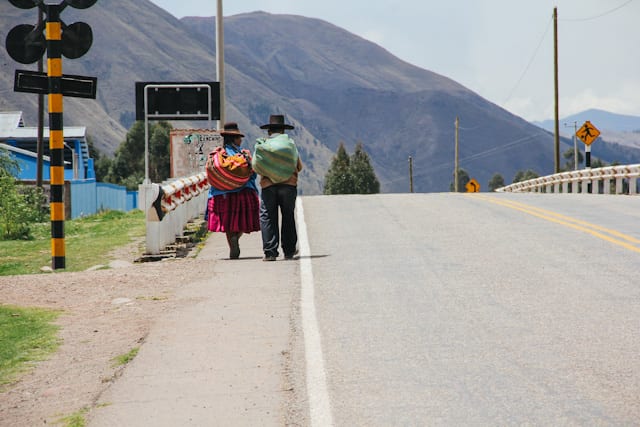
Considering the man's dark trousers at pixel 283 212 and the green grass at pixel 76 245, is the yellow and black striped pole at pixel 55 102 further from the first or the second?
the man's dark trousers at pixel 283 212

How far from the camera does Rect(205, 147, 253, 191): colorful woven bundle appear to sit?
45.2ft

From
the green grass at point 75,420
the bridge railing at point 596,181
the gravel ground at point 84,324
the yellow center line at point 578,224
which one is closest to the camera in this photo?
the green grass at point 75,420

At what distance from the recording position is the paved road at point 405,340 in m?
6.02

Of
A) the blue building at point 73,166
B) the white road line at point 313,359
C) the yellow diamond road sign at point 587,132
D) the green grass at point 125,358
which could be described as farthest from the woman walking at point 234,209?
the yellow diamond road sign at point 587,132

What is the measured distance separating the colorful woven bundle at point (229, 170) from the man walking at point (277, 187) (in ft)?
1.40

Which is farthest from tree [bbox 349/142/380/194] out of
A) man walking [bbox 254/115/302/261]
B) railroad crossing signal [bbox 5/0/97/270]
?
man walking [bbox 254/115/302/261]

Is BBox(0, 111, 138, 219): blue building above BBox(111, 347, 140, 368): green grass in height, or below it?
above

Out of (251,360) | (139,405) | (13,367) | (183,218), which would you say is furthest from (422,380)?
(183,218)

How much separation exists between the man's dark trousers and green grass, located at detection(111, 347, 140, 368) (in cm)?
539

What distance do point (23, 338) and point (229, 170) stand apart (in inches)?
211

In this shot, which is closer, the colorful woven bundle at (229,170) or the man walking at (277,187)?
the man walking at (277,187)

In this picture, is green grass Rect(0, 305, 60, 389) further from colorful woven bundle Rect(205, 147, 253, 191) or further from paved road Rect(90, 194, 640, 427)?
colorful woven bundle Rect(205, 147, 253, 191)

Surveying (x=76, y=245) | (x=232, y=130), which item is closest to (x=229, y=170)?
(x=232, y=130)

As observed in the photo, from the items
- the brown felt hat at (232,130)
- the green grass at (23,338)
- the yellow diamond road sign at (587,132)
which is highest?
the yellow diamond road sign at (587,132)
